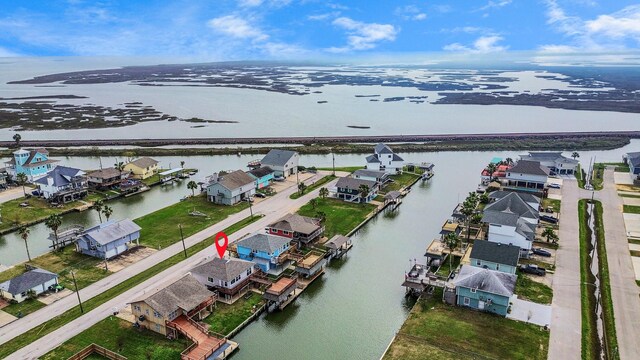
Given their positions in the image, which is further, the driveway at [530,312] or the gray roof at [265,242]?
the gray roof at [265,242]

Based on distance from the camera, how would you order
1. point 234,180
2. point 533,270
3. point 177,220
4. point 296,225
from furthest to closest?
point 234,180 → point 177,220 → point 296,225 → point 533,270

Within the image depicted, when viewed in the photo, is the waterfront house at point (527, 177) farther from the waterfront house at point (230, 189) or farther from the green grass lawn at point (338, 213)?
the waterfront house at point (230, 189)

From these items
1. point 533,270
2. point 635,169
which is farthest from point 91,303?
point 635,169

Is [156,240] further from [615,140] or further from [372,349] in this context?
[615,140]

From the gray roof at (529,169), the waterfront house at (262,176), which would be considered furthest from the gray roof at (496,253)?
the waterfront house at (262,176)

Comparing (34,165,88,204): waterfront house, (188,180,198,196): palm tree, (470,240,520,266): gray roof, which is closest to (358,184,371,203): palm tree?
(470,240,520,266): gray roof

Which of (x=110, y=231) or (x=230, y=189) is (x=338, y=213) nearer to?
(x=230, y=189)
